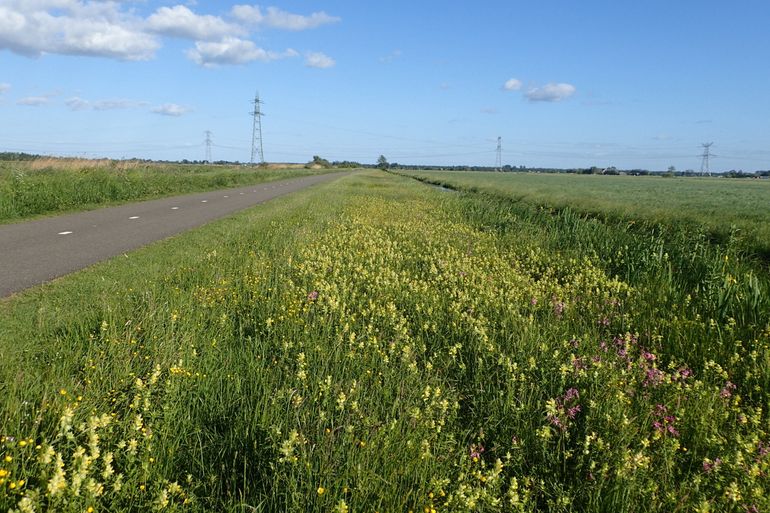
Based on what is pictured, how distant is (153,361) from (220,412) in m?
0.82

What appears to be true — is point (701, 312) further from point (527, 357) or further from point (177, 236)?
point (177, 236)

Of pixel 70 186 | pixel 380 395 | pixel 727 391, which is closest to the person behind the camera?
A: pixel 380 395

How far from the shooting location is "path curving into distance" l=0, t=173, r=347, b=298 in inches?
292

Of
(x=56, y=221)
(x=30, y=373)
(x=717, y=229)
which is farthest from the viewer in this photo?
(x=56, y=221)

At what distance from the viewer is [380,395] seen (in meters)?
3.46

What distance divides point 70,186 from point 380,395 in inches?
834

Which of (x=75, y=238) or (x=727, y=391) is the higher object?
(x=75, y=238)

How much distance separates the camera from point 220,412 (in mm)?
3129

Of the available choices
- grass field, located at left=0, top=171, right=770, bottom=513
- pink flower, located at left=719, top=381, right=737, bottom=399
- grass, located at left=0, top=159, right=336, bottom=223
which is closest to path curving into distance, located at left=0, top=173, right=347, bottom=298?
grass field, located at left=0, top=171, right=770, bottom=513

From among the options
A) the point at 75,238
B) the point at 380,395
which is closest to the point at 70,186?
the point at 75,238

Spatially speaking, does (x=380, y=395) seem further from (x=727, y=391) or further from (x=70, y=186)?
(x=70, y=186)

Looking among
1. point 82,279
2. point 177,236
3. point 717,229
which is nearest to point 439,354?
point 82,279

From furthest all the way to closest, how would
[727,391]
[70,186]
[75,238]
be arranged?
[70,186], [75,238], [727,391]

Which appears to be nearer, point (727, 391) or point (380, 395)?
point (380, 395)
